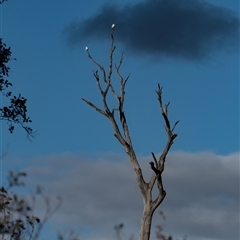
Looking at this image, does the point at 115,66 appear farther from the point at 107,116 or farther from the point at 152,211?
the point at 152,211

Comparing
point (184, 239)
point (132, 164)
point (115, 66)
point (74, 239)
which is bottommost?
point (74, 239)

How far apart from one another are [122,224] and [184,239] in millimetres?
733

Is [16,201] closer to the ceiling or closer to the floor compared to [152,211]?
closer to the floor

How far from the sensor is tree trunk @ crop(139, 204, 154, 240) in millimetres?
12453

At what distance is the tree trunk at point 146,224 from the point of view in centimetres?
1245

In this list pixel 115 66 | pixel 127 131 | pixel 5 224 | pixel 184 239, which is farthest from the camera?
pixel 115 66

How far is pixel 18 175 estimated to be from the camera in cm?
756

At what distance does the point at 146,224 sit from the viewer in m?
12.5

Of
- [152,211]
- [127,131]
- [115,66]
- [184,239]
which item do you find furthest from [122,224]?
[115,66]

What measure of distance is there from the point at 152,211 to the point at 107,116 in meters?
2.40

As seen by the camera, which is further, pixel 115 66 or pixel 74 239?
pixel 115 66

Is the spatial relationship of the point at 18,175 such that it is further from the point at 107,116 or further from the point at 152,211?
the point at 107,116

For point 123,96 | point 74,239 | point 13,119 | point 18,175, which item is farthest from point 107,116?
point 74,239

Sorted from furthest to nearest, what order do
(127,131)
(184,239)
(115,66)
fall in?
(115,66)
(127,131)
(184,239)
